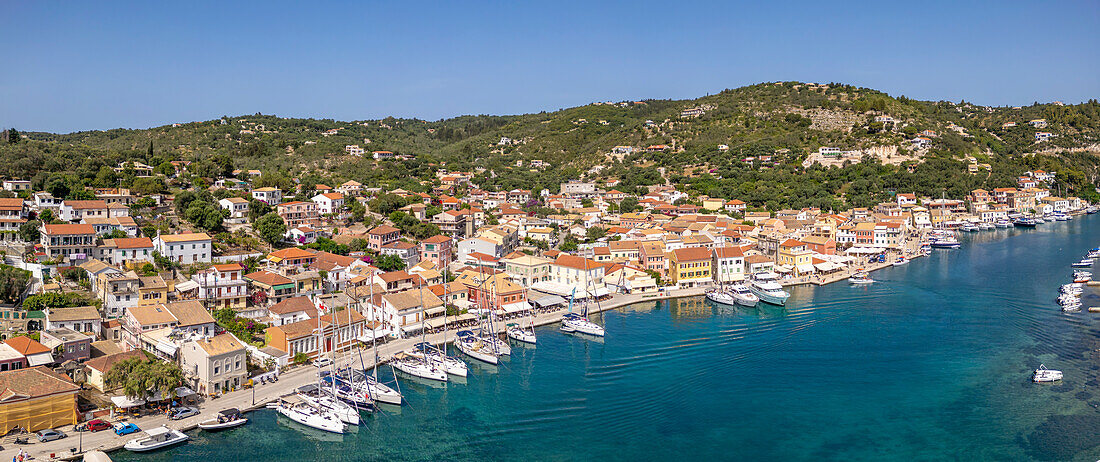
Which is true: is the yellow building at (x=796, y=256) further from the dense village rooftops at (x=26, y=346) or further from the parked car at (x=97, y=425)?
the dense village rooftops at (x=26, y=346)

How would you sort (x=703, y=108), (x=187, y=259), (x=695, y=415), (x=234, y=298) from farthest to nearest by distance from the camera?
(x=703, y=108)
(x=187, y=259)
(x=234, y=298)
(x=695, y=415)

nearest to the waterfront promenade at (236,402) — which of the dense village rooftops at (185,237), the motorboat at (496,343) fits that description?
the motorboat at (496,343)

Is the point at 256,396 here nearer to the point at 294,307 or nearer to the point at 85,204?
the point at 294,307

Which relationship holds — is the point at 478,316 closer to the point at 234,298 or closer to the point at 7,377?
the point at 234,298

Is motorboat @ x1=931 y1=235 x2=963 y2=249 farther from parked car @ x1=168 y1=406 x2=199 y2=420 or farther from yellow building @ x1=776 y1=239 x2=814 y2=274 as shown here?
parked car @ x1=168 y1=406 x2=199 y2=420

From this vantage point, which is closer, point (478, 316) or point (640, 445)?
point (640, 445)

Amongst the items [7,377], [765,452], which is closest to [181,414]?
[7,377]

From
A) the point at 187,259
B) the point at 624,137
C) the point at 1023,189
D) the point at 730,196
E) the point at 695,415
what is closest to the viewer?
the point at 695,415

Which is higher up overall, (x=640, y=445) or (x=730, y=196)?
(x=730, y=196)
